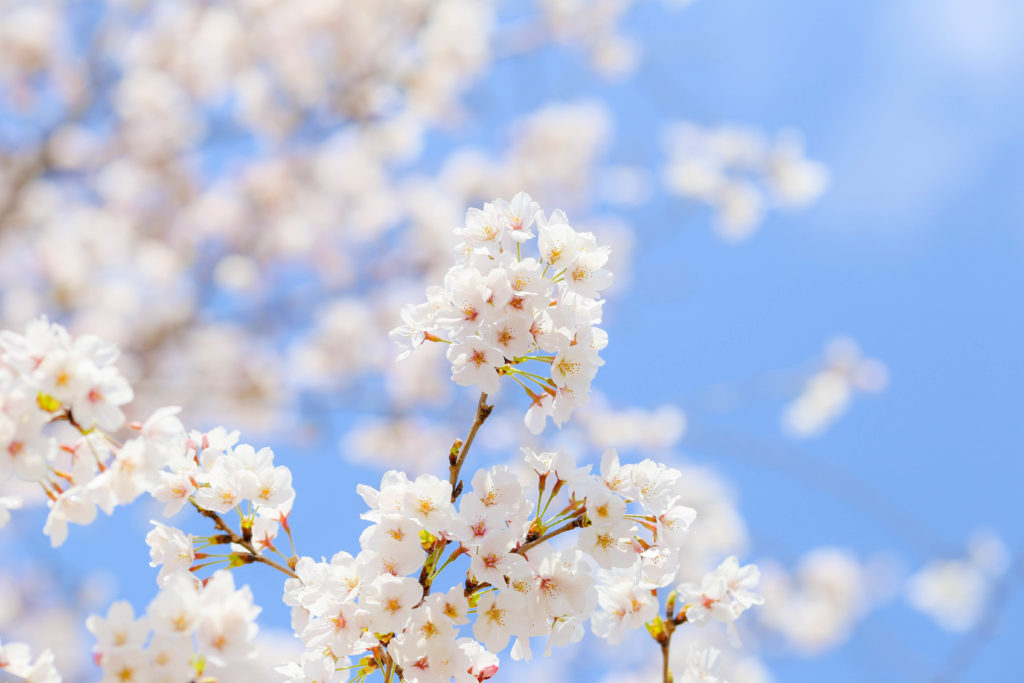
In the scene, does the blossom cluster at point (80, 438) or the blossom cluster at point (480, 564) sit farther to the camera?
the blossom cluster at point (480, 564)

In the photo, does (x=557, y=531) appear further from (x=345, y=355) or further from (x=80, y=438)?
(x=345, y=355)

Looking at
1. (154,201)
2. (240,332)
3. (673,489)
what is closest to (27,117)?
(154,201)

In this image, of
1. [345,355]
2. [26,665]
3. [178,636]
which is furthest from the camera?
[345,355]

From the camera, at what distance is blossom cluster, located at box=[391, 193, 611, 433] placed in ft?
4.66

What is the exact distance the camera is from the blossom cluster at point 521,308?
1.42 meters

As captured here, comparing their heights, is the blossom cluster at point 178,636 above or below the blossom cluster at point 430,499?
below

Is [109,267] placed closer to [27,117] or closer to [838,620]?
[27,117]

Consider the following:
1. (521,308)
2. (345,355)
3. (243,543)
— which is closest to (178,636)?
(243,543)

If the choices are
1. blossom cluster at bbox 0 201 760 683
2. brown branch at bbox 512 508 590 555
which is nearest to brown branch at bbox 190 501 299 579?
blossom cluster at bbox 0 201 760 683

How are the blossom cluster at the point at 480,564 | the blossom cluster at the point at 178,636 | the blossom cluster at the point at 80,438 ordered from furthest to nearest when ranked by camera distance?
the blossom cluster at the point at 480,564, the blossom cluster at the point at 80,438, the blossom cluster at the point at 178,636

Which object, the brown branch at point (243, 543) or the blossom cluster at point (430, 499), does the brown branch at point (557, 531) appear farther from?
the brown branch at point (243, 543)

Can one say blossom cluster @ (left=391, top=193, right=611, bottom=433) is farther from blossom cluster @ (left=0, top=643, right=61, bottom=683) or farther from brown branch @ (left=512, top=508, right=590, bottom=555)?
blossom cluster @ (left=0, top=643, right=61, bottom=683)

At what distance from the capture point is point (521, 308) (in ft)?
4.67

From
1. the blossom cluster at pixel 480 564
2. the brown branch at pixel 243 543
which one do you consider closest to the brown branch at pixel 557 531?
the blossom cluster at pixel 480 564
